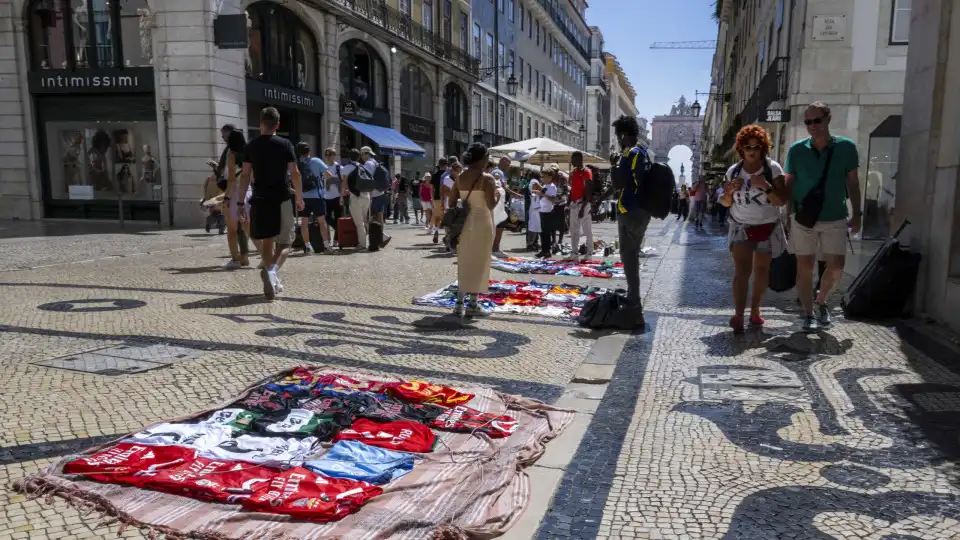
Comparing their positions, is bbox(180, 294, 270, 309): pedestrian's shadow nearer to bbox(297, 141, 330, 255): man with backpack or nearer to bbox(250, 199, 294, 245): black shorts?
bbox(250, 199, 294, 245): black shorts

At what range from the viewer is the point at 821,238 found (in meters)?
5.78

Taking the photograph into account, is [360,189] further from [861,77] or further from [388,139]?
Answer: [388,139]

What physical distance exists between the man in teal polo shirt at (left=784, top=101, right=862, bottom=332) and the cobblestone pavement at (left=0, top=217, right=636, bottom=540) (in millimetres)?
1946

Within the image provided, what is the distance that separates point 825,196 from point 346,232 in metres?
7.80

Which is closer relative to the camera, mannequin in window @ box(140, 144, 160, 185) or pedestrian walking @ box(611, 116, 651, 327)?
pedestrian walking @ box(611, 116, 651, 327)

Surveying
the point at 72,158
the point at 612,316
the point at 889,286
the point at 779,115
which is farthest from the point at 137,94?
the point at 889,286

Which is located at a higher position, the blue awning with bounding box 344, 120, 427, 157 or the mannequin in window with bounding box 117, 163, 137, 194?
the blue awning with bounding box 344, 120, 427, 157

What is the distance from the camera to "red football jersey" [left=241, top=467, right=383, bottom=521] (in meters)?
2.44

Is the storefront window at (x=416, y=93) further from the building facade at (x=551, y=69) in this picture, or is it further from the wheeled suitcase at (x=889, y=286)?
the wheeled suitcase at (x=889, y=286)

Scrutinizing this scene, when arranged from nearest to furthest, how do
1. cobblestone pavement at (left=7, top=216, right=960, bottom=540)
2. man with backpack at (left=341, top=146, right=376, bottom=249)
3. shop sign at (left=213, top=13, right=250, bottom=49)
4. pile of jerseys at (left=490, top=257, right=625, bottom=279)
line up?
cobblestone pavement at (left=7, top=216, right=960, bottom=540) < pile of jerseys at (left=490, top=257, right=625, bottom=279) < man with backpack at (left=341, top=146, right=376, bottom=249) < shop sign at (left=213, top=13, right=250, bottom=49)

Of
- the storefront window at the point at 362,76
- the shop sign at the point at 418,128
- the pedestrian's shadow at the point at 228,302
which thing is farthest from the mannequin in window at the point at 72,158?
the pedestrian's shadow at the point at 228,302

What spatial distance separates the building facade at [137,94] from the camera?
17.2m

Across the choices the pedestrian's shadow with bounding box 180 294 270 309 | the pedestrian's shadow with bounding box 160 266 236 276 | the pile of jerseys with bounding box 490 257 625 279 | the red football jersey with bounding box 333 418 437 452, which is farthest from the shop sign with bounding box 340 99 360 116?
the red football jersey with bounding box 333 418 437 452

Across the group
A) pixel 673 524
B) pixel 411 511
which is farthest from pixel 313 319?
pixel 673 524
